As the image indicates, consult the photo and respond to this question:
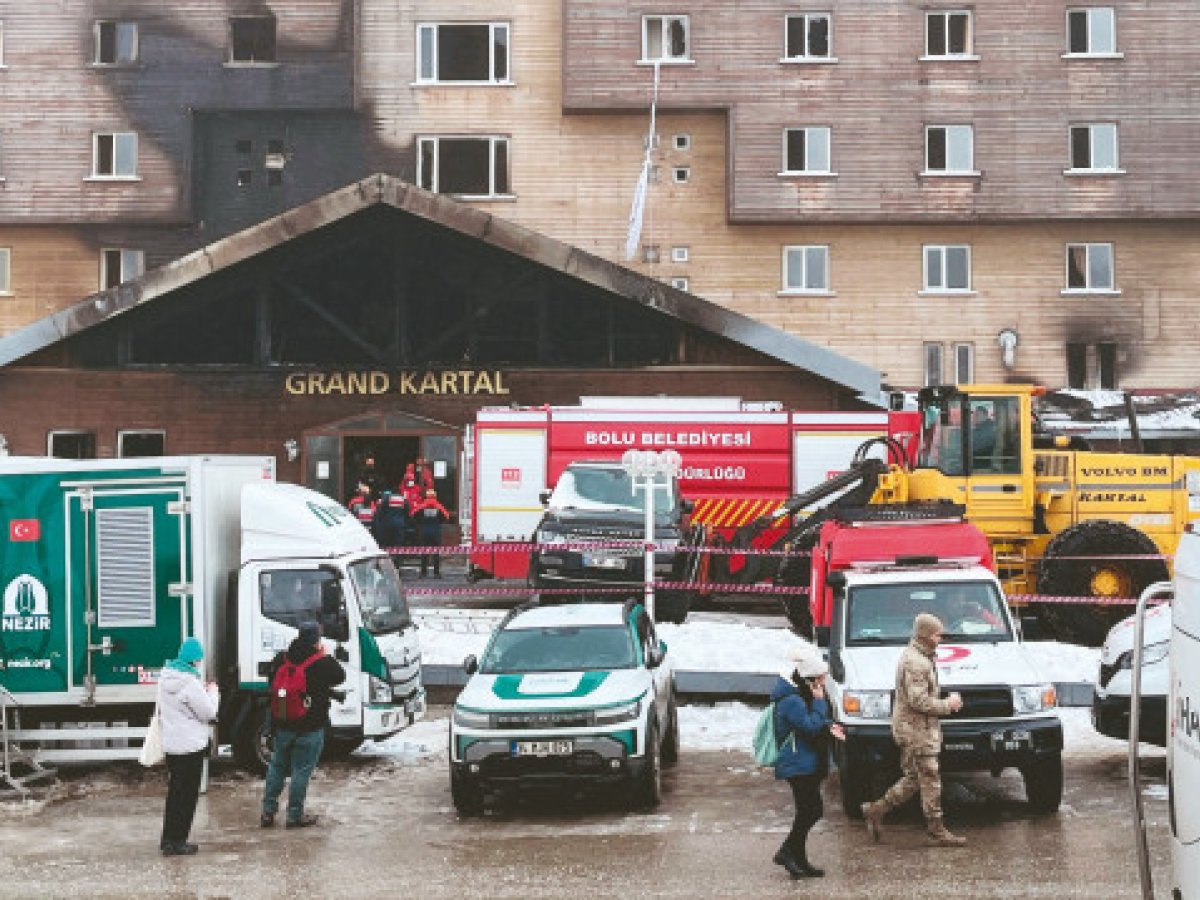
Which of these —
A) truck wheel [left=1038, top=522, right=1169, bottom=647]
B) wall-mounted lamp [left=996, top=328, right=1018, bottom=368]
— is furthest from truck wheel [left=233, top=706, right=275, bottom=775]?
wall-mounted lamp [left=996, top=328, right=1018, bottom=368]

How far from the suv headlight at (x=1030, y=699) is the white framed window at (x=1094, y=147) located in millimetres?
31991

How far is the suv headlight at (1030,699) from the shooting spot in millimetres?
13906

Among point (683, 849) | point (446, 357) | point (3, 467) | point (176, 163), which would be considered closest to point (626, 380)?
point (446, 357)

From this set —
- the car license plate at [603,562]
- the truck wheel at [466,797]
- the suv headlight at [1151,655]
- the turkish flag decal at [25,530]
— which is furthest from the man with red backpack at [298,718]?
the car license plate at [603,562]

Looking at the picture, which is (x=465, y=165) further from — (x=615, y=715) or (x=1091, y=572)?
(x=615, y=715)

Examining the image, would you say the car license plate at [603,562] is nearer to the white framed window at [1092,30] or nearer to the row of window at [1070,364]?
the row of window at [1070,364]

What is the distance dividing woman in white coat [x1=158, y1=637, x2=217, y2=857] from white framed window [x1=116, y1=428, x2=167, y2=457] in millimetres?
23035

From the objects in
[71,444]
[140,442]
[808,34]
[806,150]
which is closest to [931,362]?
[806,150]

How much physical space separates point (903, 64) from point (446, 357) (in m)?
15.2

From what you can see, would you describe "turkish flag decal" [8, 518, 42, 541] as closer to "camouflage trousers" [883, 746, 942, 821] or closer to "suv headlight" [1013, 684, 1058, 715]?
"camouflage trousers" [883, 746, 942, 821]

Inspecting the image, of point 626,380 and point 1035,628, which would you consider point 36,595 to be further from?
point 626,380

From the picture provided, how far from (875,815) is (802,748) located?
1.26 metres

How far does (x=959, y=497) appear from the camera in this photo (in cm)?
2339

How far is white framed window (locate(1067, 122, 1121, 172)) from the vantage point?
143ft
